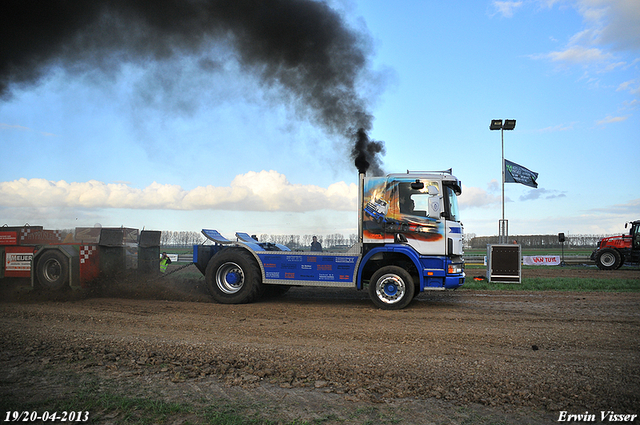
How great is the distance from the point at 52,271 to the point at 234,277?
5302 mm

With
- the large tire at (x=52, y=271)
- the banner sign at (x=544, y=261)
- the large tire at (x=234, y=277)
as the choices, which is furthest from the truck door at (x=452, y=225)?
the banner sign at (x=544, y=261)

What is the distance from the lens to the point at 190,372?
471 centimetres

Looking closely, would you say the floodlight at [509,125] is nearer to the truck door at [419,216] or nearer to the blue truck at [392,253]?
the blue truck at [392,253]

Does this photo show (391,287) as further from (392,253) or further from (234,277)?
(234,277)

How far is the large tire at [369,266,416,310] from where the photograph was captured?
8859mm


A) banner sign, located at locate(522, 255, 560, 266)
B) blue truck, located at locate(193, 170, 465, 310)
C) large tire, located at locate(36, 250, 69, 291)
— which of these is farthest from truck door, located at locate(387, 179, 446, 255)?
banner sign, located at locate(522, 255, 560, 266)

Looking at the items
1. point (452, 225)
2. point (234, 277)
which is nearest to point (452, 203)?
point (452, 225)

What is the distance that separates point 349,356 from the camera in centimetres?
532

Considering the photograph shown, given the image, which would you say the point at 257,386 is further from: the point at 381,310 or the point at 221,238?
the point at 221,238

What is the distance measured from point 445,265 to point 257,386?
564 centimetres

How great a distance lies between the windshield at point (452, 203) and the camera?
29.7 feet

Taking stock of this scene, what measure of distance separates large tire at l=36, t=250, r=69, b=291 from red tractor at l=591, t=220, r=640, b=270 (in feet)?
82.6

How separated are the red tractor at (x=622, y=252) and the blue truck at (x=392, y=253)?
18.3 m

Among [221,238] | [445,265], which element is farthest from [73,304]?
[445,265]
